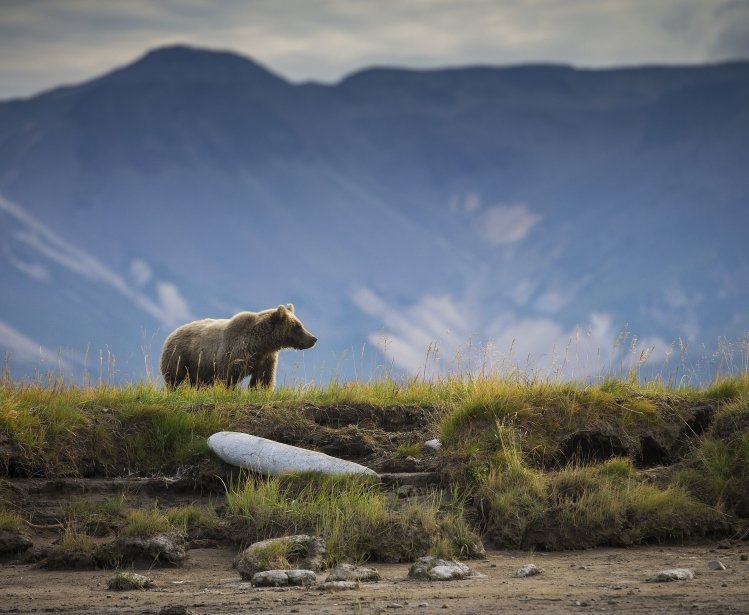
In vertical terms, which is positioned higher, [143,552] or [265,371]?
→ [265,371]

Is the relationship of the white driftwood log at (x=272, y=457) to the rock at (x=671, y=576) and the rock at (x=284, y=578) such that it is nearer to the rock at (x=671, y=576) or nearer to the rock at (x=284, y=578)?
the rock at (x=284, y=578)

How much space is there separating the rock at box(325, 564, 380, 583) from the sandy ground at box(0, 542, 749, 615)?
0.13 metres

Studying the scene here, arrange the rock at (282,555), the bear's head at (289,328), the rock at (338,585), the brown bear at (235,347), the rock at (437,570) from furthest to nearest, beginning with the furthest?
the bear's head at (289,328) < the brown bear at (235,347) < the rock at (282,555) < the rock at (437,570) < the rock at (338,585)

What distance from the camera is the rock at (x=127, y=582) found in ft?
30.2

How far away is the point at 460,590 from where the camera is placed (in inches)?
344

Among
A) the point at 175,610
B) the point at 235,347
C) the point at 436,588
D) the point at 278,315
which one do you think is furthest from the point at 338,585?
the point at 278,315

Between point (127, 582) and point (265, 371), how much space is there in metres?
9.60

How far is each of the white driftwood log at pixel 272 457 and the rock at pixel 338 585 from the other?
8.96 ft

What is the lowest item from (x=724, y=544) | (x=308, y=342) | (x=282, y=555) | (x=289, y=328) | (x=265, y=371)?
(x=282, y=555)

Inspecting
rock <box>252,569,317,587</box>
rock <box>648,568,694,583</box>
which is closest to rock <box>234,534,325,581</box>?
rock <box>252,569,317,587</box>

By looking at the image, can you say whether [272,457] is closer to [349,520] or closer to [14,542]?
[349,520]

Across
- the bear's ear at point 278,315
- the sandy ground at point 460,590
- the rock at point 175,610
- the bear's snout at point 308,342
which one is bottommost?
the rock at point 175,610

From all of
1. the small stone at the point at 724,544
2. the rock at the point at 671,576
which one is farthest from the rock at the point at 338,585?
the small stone at the point at 724,544

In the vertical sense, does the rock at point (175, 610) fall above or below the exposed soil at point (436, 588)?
below
